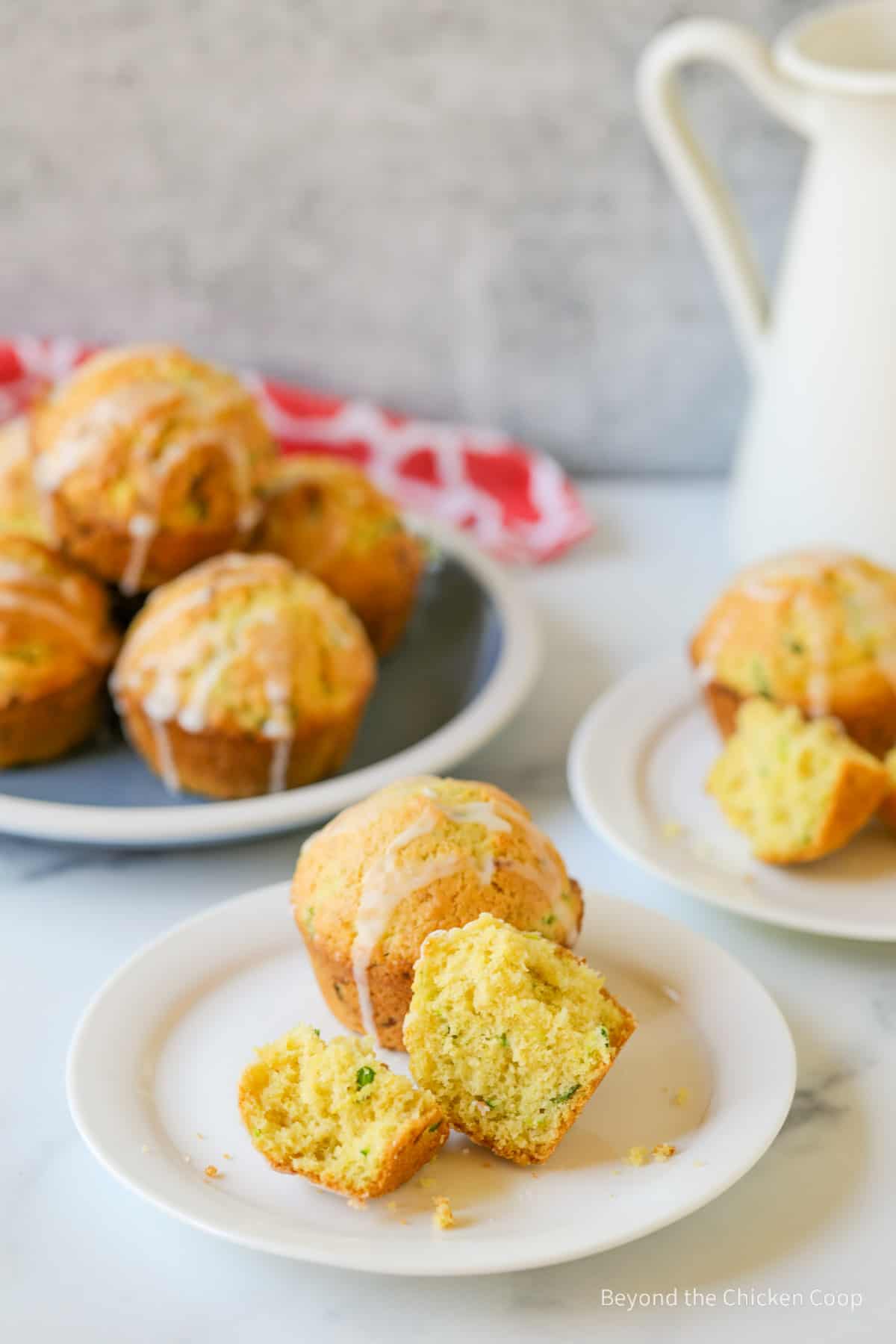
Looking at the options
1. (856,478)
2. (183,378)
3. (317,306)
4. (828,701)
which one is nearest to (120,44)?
(317,306)

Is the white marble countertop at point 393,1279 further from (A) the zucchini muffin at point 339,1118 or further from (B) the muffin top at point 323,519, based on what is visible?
(B) the muffin top at point 323,519

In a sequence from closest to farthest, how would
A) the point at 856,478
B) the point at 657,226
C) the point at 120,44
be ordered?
the point at 856,478, the point at 120,44, the point at 657,226

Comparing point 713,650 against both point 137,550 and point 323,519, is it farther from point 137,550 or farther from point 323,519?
point 137,550

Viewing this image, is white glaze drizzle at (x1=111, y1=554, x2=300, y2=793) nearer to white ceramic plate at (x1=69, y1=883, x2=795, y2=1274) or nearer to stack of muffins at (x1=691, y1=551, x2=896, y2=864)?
white ceramic plate at (x1=69, y1=883, x2=795, y2=1274)

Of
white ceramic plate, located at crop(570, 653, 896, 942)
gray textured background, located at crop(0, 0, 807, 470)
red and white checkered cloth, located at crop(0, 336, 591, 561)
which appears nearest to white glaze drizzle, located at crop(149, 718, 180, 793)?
white ceramic plate, located at crop(570, 653, 896, 942)

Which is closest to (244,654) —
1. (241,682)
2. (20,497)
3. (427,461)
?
(241,682)

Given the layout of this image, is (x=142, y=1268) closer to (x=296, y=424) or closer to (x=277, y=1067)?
(x=277, y=1067)
